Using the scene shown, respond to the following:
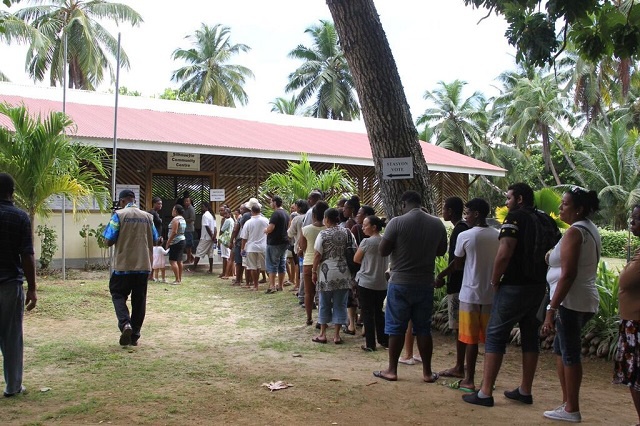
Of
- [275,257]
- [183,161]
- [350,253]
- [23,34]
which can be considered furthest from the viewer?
[23,34]

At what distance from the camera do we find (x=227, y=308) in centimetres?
1030

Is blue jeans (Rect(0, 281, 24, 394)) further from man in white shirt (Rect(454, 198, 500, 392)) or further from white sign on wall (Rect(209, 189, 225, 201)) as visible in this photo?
white sign on wall (Rect(209, 189, 225, 201))

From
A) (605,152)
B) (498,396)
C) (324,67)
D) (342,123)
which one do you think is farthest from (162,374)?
(324,67)

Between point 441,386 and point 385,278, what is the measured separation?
5.26 feet

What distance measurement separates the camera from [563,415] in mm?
4660

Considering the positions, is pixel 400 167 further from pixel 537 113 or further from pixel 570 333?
pixel 537 113

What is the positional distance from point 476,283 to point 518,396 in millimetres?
955

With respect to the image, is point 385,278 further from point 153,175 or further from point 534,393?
point 153,175

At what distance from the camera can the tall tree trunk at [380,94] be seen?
7465mm

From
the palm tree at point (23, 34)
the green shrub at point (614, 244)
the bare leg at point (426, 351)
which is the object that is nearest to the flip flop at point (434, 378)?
the bare leg at point (426, 351)

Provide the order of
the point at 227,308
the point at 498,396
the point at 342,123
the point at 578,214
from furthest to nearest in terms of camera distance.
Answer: the point at 342,123 < the point at 227,308 < the point at 498,396 < the point at 578,214

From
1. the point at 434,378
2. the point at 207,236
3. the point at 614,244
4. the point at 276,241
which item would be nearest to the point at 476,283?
the point at 434,378

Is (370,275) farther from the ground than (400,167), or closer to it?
closer to it

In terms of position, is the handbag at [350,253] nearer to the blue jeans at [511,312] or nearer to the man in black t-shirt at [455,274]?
the man in black t-shirt at [455,274]
